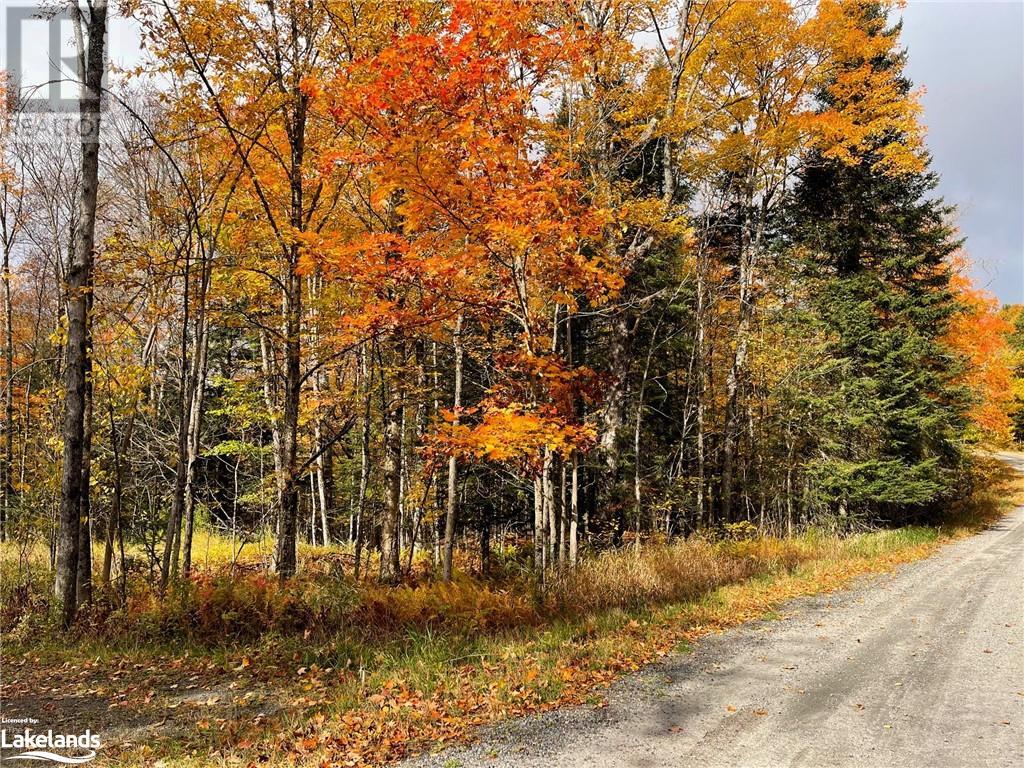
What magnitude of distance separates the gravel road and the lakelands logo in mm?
2670

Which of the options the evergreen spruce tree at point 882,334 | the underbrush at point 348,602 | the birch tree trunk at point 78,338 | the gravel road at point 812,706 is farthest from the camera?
the evergreen spruce tree at point 882,334

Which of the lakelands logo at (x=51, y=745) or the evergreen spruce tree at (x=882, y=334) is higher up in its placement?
the evergreen spruce tree at (x=882, y=334)

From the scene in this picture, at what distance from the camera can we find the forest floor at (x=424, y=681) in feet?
14.3

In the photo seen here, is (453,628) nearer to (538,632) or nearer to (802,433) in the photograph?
(538,632)

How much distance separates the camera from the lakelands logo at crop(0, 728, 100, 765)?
4.37 m

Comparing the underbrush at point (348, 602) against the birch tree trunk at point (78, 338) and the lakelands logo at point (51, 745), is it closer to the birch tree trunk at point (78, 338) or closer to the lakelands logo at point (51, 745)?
the birch tree trunk at point (78, 338)

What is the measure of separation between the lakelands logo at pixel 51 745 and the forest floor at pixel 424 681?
139 millimetres

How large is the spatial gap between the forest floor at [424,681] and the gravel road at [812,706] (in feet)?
0.11

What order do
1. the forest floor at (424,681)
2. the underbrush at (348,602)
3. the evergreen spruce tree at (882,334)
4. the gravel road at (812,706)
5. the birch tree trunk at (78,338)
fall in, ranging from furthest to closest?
the evergreen spruce tree at (882,334)
the birch tree trunk at (78,338)
the underbrush at (348,602)
the forest floor at (424,681)
the gravel road at (812,706)

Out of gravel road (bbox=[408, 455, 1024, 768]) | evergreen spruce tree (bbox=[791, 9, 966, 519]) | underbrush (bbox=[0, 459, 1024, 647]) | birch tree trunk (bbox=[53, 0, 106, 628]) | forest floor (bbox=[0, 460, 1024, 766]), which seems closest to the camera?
gravel road (bbox=[408, 455, 1024, 768])

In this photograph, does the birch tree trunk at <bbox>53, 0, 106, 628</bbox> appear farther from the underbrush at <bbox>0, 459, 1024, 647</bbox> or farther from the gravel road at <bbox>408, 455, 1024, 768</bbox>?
the gravel road at <bbox>408, 455, 1024, 768</bbox>

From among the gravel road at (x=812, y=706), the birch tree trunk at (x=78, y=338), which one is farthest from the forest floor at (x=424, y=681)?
the birch tree trunk at (x=78, y=338)

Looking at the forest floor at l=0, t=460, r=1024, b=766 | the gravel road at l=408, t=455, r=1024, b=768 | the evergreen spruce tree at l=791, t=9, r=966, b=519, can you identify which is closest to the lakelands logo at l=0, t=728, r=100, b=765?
the forest floor at l=0, t=460, r=1024, b=766

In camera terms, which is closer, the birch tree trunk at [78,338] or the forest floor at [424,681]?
the forest floor at [424,681]
